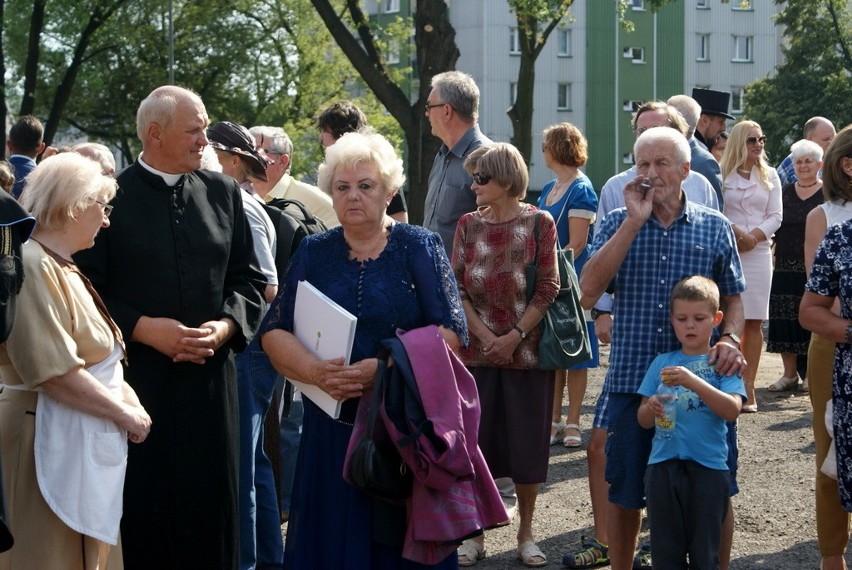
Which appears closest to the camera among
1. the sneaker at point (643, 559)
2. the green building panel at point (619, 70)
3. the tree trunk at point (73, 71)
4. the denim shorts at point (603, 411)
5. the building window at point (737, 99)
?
the denim shorts at point (603, 411)

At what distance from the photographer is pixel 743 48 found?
2857 inches

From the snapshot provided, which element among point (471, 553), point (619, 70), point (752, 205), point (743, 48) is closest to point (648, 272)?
point (471, 553)

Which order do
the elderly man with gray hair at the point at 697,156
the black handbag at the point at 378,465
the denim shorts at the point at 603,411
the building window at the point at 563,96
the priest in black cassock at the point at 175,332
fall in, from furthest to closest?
the building window at the point at 563,96 < the elderly man with gray hair at the point at 697,156 < the denim shorts at the point at 603,411 < the priest in black cassock at the point at 175,332 < the black handbag at the point at 378,465

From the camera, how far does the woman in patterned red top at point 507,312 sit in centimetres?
656

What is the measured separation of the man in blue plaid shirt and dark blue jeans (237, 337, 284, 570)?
5.67 feet

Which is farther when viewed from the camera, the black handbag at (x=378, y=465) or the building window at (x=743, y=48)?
the building window at (x=743, y=48)

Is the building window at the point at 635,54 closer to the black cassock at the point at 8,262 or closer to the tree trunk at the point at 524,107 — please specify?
the tree trunk at the point at 524,107

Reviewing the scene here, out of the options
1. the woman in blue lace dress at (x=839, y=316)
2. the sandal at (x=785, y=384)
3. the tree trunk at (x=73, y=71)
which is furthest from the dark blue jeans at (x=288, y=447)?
the tree trunk at (x=73, y=71)

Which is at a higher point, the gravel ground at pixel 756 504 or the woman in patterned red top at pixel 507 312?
the woman in patterned red top at pixel 507 312

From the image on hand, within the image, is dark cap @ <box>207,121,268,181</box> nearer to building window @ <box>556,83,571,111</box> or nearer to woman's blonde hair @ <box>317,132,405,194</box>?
woman's blonde hair @ <box>317,132,405,194</box>

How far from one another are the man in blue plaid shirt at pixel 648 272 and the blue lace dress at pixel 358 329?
1120mm

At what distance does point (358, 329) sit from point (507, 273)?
1979 mm

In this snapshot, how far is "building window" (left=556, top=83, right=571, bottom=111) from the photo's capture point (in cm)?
6888

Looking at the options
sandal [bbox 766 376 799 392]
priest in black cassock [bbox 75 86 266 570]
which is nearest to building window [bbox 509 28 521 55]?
sandal [bbox 766 376 799 392]
